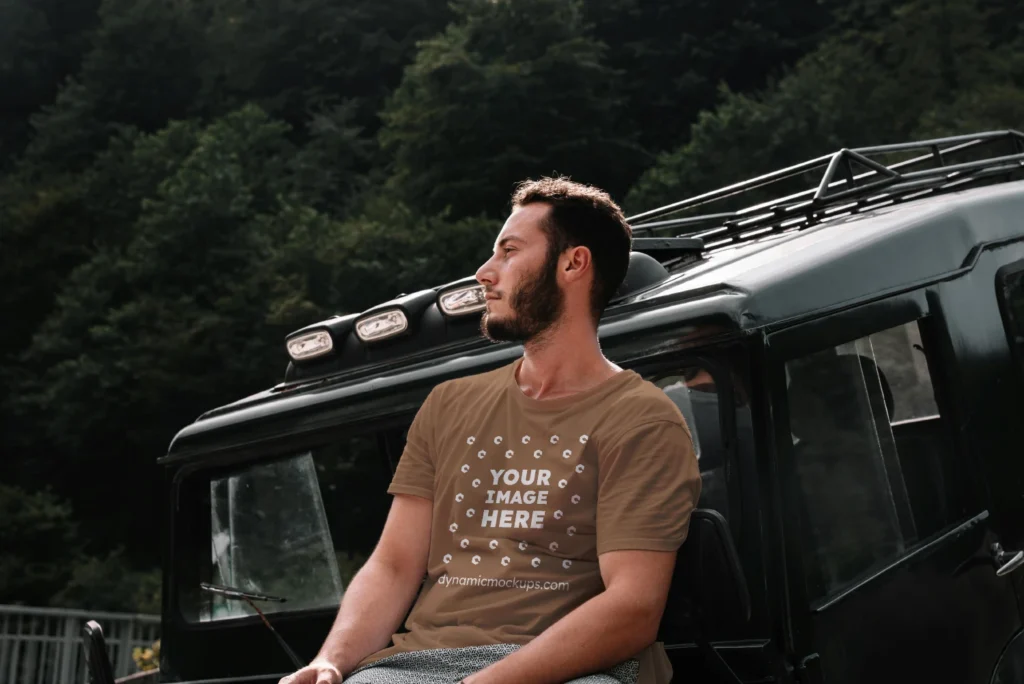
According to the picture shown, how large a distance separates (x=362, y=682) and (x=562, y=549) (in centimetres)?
51

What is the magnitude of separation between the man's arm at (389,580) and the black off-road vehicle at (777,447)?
60 centimetres

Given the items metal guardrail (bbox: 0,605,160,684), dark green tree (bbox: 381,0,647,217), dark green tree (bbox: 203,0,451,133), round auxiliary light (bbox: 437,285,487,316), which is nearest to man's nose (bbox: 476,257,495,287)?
round auxiliary light (bbox: 437,285,487,316)

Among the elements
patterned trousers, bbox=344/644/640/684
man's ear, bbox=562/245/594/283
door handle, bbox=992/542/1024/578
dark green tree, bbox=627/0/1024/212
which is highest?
dark green tree, bbox=627/0/1024/212

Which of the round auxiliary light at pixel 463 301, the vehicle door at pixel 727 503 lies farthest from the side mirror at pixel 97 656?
the vehicle door at pixel 727 503

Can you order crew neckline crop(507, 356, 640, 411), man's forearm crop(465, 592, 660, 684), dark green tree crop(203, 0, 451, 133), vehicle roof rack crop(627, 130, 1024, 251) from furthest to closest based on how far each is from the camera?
dark green tree crop(203, 0, 451, 133), vehicle roof rack crop(627, 130, 1024, 251), crew neckline crop(507, 356, 640, 411), man's forearm crop(465, 592, 660, 684)

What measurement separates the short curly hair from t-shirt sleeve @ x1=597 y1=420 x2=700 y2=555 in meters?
0.41

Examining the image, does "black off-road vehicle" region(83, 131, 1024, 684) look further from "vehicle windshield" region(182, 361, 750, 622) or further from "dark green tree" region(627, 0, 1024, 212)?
"dark green tree" region(627, 0, 1024, 212)

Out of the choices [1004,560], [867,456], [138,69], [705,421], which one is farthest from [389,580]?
[138,69]

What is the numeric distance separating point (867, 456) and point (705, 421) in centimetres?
47

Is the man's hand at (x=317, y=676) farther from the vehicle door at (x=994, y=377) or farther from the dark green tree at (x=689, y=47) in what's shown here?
the dark green tree at (x=689, y=47)

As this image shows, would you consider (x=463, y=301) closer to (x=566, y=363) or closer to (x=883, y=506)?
(x=566, y=363)

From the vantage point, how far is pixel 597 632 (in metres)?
2.63

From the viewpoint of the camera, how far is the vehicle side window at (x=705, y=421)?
3.40m

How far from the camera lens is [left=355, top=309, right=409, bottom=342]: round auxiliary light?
14.5 ft
